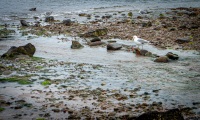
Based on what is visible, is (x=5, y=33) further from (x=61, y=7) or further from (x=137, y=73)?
(x=61, y=7)

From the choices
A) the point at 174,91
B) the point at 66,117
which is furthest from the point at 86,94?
the point at 174,91

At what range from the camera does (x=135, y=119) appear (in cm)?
764

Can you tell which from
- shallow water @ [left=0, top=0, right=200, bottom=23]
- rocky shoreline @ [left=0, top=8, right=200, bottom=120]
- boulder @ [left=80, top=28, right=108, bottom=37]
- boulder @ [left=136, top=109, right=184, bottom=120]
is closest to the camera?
boulder @ [left=136, top=109, right=184, bottom=120]

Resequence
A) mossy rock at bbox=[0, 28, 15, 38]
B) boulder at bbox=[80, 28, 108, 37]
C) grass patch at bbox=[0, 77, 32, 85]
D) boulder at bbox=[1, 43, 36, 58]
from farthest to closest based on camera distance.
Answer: mossy rock at bbox=[0, 28, 15, 38], boulder at bbox=[80, 28, 108, 37], boulder at bbox=[1, 43, 36, 58], grass patch at bbox=[0, 77, 32, 85]

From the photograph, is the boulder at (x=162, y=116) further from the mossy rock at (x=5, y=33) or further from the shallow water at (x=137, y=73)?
the mossy rock at (x=5, y=33)

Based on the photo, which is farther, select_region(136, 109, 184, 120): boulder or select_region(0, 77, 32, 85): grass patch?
select_region(0, 77, 32, 85): grass patch

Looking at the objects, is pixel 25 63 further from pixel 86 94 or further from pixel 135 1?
pixel 135 1

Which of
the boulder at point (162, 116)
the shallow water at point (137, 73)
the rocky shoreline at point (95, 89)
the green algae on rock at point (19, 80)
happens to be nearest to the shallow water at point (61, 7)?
the shallow water at point (137, 73)

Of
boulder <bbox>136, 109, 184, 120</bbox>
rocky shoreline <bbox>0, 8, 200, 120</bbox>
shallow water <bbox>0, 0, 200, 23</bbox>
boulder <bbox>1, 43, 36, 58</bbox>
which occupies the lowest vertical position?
rocky shoreline <bbox>0, 8, 200, 120</bbox>

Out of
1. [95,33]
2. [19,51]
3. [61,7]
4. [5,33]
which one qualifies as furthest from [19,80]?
[61,7]

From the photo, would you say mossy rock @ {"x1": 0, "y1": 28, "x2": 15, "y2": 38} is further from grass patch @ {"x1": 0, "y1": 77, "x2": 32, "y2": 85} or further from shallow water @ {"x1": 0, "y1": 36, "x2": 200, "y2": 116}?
grass patch @ {"x1": 0, "y1": 77, "x2": 32, "y2": 85}

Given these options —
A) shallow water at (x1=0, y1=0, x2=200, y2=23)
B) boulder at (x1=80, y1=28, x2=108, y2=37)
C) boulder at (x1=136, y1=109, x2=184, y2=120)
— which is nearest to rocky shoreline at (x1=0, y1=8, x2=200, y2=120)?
boulder at (x1=136, y1=109, x2=184, y2=120)

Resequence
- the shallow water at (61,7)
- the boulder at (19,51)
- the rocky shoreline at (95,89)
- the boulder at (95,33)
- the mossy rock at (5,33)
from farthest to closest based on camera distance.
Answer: the shallow water at (61,7), the mossy rock at (5,33), the boulder at (95,33), the boulder at (19,51), the rocky shoreline at (95,89)

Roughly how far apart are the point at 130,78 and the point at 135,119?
496 cm
